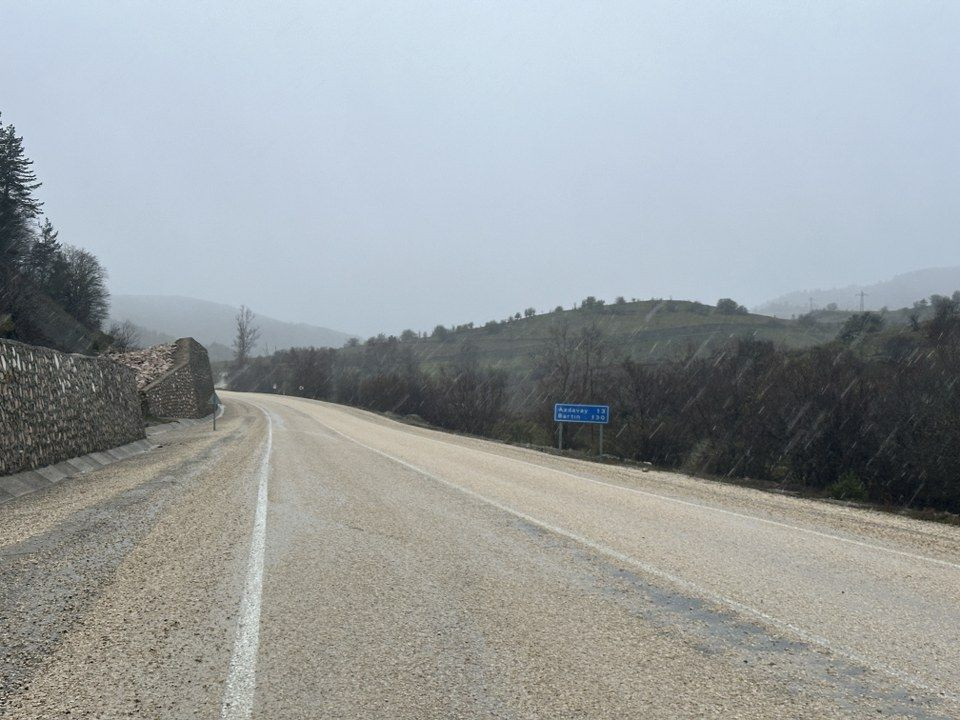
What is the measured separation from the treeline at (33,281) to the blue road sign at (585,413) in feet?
64.5

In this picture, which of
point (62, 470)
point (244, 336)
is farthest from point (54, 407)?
point (244, 336)

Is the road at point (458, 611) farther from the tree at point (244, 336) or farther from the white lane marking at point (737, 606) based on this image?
→ the tree at point (244, 336)

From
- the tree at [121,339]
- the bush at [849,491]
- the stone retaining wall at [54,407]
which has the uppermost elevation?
the tree at [121,339]

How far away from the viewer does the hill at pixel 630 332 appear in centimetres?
8975

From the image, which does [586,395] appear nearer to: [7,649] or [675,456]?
[675,456]

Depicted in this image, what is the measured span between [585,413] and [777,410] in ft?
22.3

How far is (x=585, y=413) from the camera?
27.0 m

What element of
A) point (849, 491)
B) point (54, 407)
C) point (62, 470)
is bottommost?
point (62, 470)

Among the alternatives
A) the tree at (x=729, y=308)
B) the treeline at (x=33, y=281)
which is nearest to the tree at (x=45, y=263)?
the treeline at (x=33, y=281)

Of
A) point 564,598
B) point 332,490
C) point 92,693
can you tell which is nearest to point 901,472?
point 332,490

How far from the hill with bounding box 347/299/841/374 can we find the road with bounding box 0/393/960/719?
235 ft

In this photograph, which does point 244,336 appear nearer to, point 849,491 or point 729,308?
point 729,308

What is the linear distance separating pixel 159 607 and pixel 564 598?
10.3 ft

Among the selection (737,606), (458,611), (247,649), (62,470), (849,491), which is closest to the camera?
(247,649)
